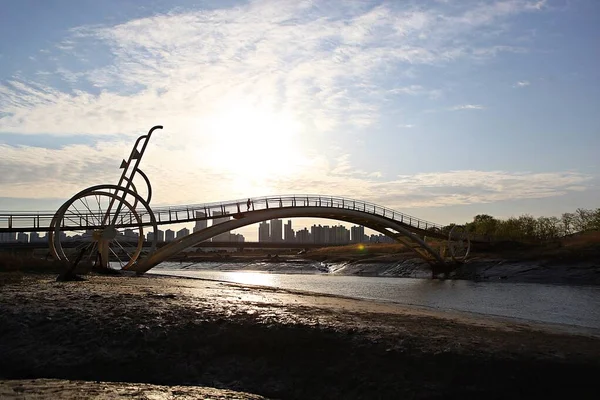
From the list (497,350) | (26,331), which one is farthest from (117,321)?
(497,350)

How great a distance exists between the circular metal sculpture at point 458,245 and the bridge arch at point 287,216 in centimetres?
208

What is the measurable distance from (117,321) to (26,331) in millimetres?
1904

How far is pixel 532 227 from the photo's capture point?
87.4m

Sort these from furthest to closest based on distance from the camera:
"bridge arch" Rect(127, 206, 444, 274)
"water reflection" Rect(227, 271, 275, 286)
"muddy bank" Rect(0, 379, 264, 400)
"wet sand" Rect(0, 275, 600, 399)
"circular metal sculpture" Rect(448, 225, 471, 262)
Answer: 1. "circular metal sculpture" Rect(448, 225, 471, 262)
2. "water reflection" Rect(227, 271, 275, 286)
3. "bridge arch" Rect(127, 206, 444, 274)
4. "wet sand" Rect(0, 275, 600, 399)
5. "muddy bank" Rect(0, 379, 264, 400)

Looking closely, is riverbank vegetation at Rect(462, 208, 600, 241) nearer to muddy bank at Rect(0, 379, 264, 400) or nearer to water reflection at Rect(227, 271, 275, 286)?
water reflection at Rect(227, 271, 275, 286)

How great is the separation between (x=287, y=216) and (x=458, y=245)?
27656 mm

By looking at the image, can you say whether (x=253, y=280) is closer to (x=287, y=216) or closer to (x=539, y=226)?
(x=287, y=216)

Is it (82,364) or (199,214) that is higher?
(199,214)

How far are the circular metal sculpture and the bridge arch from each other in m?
2.08

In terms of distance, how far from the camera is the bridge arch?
134 ft

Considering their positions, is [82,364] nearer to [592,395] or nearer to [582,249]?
[592,395]

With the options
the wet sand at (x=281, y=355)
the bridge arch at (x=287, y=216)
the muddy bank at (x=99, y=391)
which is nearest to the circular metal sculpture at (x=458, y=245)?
the bridge arch at (x=287, y=216)

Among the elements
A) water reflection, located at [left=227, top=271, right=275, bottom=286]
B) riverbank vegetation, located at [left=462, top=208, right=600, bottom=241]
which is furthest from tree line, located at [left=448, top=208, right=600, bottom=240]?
water reflection, located at [left=227, top=271, right=275, bottom=286]

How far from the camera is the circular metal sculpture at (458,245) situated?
2520 inches
